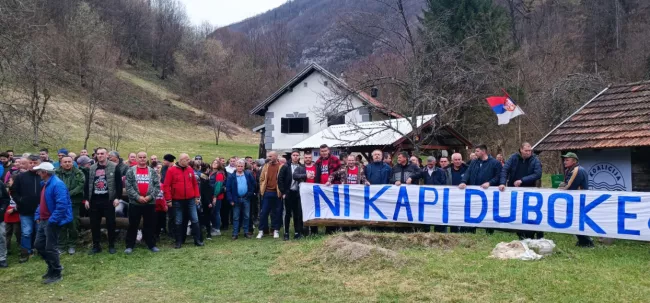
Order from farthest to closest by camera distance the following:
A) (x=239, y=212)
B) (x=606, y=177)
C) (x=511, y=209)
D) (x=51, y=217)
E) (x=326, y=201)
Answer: (x=606, y=177) → (x=239, y=212) → (x=326, y=201) → (x=511, y=209) → (x=51, y=217)

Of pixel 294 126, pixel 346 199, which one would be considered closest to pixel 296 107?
pixel 294 126

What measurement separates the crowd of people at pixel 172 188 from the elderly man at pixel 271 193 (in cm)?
2

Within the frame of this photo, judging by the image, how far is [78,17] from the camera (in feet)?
141

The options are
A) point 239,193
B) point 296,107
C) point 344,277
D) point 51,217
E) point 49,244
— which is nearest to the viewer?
point 344,277

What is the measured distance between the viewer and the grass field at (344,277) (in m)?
6.27

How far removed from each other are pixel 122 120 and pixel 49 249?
32.2 m

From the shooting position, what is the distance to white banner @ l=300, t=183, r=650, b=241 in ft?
28.0

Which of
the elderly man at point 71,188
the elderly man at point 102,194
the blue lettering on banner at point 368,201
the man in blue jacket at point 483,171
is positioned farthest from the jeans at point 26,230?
the man in blue jacket at point 483,171

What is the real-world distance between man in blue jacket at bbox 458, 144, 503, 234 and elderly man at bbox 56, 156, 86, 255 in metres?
7.12

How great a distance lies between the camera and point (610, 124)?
1197 centimetres

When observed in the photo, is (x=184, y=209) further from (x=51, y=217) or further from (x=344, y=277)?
(x=344, y=277)

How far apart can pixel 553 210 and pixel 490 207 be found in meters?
1.09

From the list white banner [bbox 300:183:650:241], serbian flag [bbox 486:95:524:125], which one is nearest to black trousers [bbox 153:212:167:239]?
white banner [bbox 300:183:650:241]

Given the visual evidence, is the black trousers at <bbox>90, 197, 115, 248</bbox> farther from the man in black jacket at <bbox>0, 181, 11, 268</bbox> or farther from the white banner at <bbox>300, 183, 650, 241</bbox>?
the white banner at <bbox>300, 183, 650, 241</bbox>
